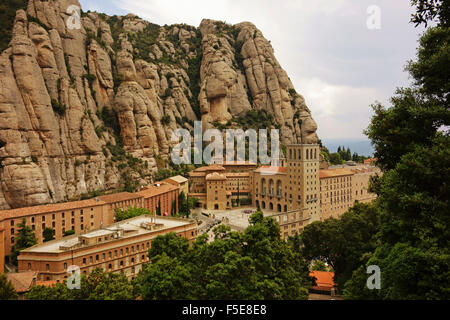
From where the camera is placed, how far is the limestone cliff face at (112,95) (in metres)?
58.8

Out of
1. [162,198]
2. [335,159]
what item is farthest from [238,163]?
[335,159]

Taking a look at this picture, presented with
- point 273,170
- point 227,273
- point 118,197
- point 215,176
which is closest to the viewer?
point 227,273

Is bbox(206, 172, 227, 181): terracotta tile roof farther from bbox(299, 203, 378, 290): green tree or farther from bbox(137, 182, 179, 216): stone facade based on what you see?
bbox(299, 203, 378, 290): green tree

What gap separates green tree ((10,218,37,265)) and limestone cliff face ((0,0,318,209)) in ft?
39.7

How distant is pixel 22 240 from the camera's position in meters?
41.4

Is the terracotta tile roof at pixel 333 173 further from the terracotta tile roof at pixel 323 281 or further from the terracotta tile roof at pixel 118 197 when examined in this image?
the terracotta tile roof at pixel 118 197

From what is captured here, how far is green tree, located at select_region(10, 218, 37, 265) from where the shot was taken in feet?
133

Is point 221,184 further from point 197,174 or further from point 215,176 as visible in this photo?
point 197,174

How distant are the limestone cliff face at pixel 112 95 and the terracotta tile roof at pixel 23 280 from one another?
82.6ft

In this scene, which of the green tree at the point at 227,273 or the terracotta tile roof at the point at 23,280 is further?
the terracotta tile roof at the point at 23,280

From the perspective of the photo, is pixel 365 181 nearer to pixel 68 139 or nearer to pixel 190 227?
pixel 190 227

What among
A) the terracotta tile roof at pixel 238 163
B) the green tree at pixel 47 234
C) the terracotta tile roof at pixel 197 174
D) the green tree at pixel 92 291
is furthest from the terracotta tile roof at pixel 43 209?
the terracotta tile roof at pixel 238 163

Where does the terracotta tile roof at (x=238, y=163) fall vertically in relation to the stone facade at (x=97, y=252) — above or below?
above

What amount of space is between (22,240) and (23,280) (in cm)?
1296
